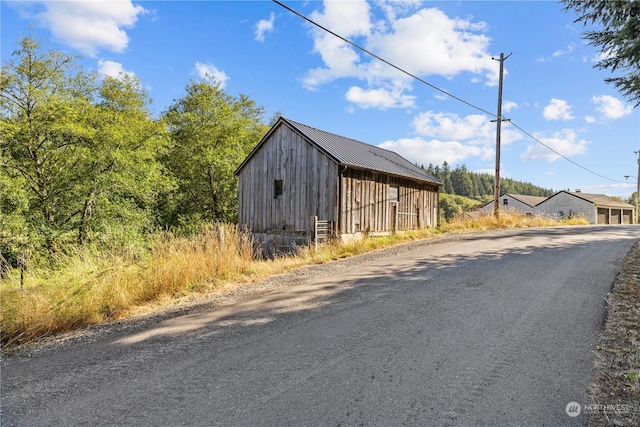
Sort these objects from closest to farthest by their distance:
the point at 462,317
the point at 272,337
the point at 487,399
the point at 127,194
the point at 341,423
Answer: the point at 341,423 → the point at 487,399 → the point at 272,337 → the point at 462,317 → the point at 127,194

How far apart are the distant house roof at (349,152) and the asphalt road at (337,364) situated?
29.5 ft

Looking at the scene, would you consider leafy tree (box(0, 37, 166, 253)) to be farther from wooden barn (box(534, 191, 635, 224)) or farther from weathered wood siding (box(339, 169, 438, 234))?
wooden barn (box(534, 191, 635, 224))

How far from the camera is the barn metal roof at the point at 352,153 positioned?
46.1 feet

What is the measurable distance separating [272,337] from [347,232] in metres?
10.2

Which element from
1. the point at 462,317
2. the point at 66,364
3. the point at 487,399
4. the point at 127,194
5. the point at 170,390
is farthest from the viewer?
the point at 127,194

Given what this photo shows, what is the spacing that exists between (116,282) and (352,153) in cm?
1193

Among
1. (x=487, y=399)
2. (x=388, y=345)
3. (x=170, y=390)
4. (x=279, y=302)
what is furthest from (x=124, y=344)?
(x=487, y=399)

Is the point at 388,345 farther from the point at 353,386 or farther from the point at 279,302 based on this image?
the point at 279,302

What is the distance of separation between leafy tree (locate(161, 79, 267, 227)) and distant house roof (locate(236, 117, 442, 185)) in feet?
23.1

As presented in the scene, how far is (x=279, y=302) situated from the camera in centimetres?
532

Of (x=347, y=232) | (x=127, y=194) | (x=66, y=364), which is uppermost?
(x=127, y=194)

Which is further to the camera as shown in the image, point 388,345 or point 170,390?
point 388,345
